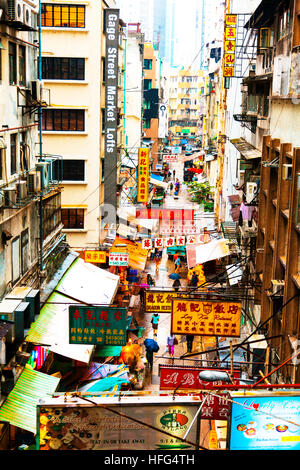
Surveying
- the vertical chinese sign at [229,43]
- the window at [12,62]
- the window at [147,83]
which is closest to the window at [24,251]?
the window at [12,62]

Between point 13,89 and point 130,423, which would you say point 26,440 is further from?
point 13,89

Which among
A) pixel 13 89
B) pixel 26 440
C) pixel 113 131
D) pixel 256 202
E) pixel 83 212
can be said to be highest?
pixel 13 89

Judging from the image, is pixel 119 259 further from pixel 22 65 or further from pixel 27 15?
pixel 27 15

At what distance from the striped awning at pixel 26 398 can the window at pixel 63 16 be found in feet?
67.7

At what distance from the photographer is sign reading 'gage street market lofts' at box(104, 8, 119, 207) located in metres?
30.9

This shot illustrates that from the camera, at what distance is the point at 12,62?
1947 cm

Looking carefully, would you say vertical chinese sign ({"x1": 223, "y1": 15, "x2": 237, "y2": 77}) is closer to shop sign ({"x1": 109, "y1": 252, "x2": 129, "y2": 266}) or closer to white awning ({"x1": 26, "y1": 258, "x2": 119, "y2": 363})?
shop sign ({"x1": 109, "y1": 252, "x2": 129, "y2": 266})

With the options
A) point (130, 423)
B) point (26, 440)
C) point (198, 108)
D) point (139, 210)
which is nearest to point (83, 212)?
point (139, 210)

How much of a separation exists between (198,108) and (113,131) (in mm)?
115896

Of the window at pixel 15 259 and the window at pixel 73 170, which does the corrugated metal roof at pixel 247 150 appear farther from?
the window at pixel 15 259

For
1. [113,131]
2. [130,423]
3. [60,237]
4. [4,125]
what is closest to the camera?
[130,423]

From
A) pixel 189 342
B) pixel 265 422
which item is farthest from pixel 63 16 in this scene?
pixel 265 422

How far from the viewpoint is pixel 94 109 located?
106ft

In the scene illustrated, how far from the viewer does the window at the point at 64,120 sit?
32.4 meters
